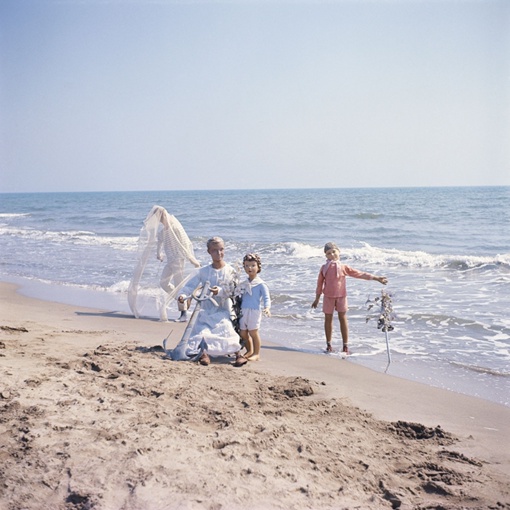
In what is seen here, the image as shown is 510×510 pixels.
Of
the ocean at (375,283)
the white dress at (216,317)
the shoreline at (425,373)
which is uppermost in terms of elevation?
the white dress at (216,317)

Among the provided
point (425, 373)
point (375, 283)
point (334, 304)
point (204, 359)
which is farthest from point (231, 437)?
point (375, 283)

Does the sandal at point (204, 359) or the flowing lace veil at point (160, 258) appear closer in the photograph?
the sandal at point (204, 359)

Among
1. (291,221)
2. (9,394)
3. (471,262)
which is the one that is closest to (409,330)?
(9,394)

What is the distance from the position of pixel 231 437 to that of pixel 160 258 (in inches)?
206

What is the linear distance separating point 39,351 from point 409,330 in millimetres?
4885

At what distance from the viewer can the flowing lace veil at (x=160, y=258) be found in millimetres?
8727

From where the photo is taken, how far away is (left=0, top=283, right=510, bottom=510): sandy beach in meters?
3.22

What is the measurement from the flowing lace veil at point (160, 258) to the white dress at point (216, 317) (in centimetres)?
209

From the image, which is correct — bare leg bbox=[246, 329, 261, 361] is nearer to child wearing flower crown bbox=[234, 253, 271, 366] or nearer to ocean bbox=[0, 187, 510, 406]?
child wearing flower crown bbox=[234, 253, 271, 366]

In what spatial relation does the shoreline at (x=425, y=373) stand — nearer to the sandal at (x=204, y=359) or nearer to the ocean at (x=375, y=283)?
the ocean at (x=375, y=283)

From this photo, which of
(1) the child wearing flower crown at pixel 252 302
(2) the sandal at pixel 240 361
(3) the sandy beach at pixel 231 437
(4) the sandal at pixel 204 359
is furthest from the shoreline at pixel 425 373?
(4) the sandal at pixel 204 359

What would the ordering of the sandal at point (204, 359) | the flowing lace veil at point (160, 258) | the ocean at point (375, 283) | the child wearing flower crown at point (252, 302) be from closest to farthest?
the sandal at point (204, 359)
the child wearing flower crown at point (252, 302)
the ocean at point (375, 283)
the flowing lace veil at point (160, 258)

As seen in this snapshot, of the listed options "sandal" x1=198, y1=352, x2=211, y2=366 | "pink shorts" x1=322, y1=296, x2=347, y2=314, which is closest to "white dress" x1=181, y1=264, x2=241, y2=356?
"sandal" x1=198, y1=352, x2=211, y2=366

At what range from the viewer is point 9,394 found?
14.7 feet
